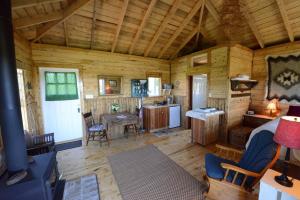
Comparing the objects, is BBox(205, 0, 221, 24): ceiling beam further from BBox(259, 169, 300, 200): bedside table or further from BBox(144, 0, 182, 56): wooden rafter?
BBox(259, 169, 300, 200): bedside table

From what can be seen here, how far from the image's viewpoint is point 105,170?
2.86 m

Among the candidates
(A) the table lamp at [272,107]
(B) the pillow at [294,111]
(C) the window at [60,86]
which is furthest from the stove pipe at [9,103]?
(B) the pillow at [294,111]

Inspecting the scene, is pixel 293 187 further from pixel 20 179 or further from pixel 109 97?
pixel 109 97

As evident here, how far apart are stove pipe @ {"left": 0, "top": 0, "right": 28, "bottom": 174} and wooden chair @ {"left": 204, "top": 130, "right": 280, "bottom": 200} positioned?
2.41m

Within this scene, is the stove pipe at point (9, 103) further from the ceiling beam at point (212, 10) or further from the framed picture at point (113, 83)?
the ceiling beam at point (212, 10)

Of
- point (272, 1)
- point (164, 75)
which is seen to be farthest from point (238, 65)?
point (164, 75)

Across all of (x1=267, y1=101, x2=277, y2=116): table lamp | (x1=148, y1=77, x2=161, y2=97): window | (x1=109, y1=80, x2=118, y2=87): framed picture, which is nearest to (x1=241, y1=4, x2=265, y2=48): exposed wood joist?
(x1=267, y1=101, x2=277, y2=116): table lamp

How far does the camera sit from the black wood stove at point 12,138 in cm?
153

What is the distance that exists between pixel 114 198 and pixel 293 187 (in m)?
2.13

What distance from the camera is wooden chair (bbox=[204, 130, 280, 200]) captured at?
1.81m

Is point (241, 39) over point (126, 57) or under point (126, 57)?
over

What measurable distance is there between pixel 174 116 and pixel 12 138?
462cm

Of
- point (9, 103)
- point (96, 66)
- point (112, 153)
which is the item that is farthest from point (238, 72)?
point (9, 103)

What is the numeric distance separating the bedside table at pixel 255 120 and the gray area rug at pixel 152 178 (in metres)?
2.77
